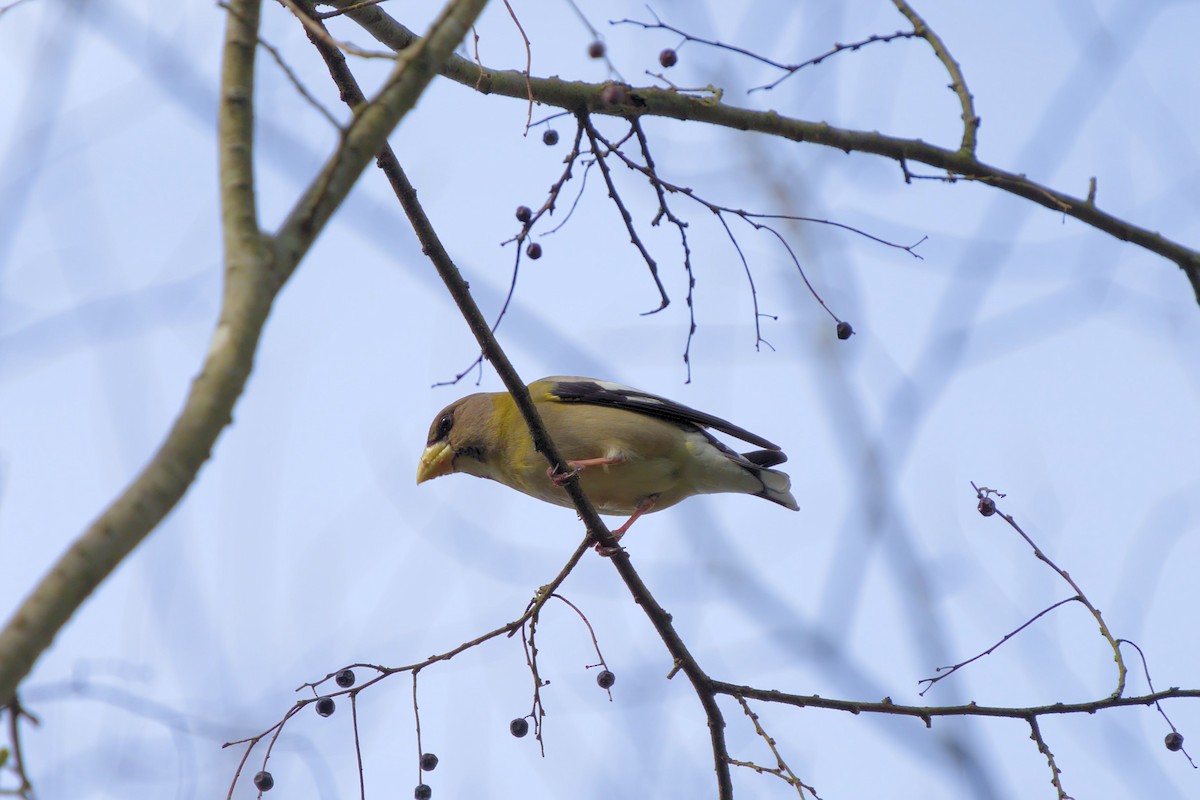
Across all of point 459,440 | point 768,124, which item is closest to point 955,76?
point 768,124

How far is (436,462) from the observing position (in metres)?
6.26

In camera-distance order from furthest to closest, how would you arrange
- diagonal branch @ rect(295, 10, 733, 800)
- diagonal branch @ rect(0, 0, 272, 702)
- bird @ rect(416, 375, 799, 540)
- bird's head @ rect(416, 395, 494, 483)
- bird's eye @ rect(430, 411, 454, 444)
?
bird's eye @ rect(430, 411, 454, 444) → bird's head @ rect(416, 395, 494, 483) → bird @ rect(416, 375, 799, 540) → diagonal branch @ rect(295, 10, 733, 800) → diagonal branch @ rect(0, 0, 272, 702)

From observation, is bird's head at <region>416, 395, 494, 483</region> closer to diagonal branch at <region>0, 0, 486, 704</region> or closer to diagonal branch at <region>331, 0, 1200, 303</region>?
diagonal branch at <region>331, 0, 1200, 303</region>

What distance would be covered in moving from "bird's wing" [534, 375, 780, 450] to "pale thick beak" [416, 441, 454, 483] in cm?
65

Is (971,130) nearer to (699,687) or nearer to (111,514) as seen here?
(699,687)

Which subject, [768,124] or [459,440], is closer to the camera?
[768,124]

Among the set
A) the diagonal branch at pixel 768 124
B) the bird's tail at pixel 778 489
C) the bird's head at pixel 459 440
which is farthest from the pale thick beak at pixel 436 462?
the diagonal branch at pixel 768 124

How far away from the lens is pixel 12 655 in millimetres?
1593

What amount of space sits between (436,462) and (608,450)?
Answer: 1.09 m

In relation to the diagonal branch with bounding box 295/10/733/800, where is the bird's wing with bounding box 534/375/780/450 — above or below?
above

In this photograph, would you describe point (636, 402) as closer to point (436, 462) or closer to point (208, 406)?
point (436, 462)

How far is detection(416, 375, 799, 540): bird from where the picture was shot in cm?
573

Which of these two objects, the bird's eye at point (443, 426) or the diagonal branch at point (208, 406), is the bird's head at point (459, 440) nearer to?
the bird's eye at point (443, 426)

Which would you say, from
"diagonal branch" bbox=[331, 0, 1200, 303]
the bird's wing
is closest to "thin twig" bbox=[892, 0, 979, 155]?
"diagonal branch" bbox=[331, 0, 1200, 303]
